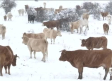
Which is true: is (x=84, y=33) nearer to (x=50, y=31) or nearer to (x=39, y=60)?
(x=50, y=31)

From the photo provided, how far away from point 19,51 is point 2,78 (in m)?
6.82

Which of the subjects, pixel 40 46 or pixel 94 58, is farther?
pixel 40 46

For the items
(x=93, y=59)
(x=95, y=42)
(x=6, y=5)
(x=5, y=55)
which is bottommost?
(x=95, y=42)

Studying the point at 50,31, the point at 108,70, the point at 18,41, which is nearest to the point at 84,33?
the point at 50,31

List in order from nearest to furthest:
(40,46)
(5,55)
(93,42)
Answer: (5,55)
(40,46)
(93,42)

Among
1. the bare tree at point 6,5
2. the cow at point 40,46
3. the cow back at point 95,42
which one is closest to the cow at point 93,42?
the cow back at point 95,42

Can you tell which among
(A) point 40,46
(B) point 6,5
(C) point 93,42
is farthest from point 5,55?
(B) point 6,5

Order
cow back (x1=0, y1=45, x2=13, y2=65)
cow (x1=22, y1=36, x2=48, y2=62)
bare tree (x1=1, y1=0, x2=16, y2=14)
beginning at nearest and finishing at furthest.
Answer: cow back (x1=0, y1=45, x2=13, y2=65), cow (x1=22, y1=36, x2=48, y2=62), bare tree (x1=1, y1=0, x2=16, y2=14)

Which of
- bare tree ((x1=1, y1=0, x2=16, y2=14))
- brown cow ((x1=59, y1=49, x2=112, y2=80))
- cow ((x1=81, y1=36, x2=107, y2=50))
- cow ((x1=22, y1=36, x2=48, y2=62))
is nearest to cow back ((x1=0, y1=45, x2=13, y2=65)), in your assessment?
brown cow ((x1=59, y1=49, x2=112, y2=80))

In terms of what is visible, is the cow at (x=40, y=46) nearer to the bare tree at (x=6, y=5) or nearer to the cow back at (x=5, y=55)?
the cow back at (x=5, y=55)

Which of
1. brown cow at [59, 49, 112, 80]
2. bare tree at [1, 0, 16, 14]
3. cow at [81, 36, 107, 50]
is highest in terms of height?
bare tree at [1, 0, 16, 14]

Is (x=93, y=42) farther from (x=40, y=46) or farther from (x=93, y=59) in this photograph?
(x=93, y=59)

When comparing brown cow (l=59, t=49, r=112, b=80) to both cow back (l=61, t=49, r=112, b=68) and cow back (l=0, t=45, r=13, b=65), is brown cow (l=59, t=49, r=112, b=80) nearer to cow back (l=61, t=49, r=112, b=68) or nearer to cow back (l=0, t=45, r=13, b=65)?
cow back (l=61, t=49, r=112, b=68)

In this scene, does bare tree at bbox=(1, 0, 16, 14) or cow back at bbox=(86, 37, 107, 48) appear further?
bare tree at bbox=(1, 0, 16, 14)
